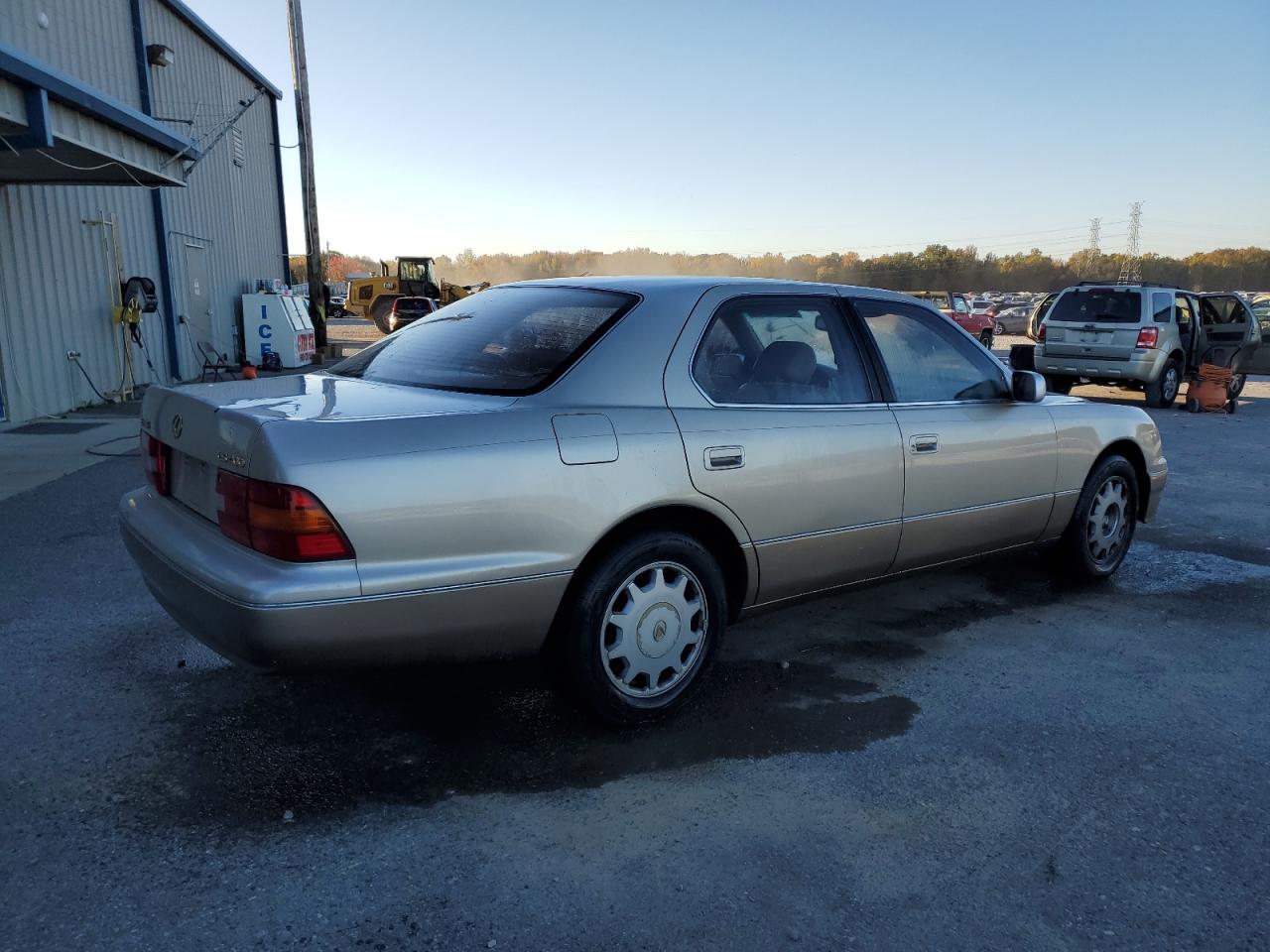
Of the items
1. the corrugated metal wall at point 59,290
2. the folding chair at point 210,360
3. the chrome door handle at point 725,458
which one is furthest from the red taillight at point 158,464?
the folding chair at point 210,360

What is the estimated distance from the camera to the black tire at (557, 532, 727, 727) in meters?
2.94

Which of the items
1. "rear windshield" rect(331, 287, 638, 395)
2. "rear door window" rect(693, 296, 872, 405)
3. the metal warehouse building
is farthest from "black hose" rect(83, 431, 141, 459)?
"rear door window" rect(693, 296, 872, 405)

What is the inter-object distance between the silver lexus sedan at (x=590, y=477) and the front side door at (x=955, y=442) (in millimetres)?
14

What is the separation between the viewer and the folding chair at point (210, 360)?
15.4m

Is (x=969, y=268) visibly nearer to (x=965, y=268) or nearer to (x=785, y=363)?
(x=965, y=268)

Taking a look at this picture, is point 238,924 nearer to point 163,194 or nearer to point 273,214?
point 163,194

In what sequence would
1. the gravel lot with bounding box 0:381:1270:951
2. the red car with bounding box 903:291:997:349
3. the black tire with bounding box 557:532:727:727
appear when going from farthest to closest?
the red car with bounding box 903:291:997:349 < the black tire with bounding box 557:532:727:727 < the gravel lot with bounding box 0:381:1270:951

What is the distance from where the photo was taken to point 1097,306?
44.2 feet

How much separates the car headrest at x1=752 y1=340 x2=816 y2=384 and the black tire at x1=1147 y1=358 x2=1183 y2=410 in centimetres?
1178

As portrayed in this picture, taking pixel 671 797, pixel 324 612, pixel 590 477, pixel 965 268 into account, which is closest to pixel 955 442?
pixel 590 477

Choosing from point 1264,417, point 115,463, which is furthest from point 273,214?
point 1264,417

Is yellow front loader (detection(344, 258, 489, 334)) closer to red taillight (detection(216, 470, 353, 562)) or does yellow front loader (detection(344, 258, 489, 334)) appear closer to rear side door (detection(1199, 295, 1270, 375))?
rear side door (detection(1199, 295, 1270, 375))

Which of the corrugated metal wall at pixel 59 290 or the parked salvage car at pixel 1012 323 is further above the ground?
the corrugated metal wall at pixel 59 290

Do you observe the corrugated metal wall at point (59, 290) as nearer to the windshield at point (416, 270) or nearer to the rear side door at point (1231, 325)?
the rear side door at point (1231, 325)
